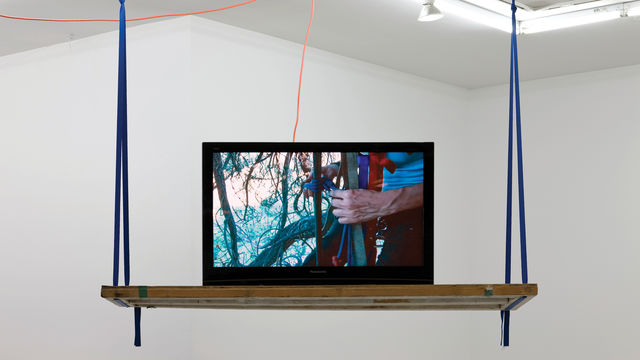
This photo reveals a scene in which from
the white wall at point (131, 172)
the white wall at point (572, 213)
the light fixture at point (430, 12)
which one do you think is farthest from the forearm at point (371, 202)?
the white wall at point (572, 213)

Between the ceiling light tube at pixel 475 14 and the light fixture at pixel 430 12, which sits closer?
the light fixture at pixel 430 12

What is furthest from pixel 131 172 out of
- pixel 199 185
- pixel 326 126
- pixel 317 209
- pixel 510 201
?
pixel 510 201

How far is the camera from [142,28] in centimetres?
406

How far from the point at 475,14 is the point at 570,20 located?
0.55m

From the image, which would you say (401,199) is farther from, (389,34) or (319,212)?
(389,34)

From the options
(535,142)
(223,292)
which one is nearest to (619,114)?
(535,142)

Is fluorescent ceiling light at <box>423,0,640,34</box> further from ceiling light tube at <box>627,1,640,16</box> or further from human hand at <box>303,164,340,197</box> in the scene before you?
human hand at <box>303,164,340,197</box>

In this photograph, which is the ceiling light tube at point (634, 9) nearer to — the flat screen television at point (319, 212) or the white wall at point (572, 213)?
the white wall at point (572, 213)

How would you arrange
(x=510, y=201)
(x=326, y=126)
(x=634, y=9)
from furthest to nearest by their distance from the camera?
(x=326, y=126) < (x=634, y=9) < (x=510, y=201)

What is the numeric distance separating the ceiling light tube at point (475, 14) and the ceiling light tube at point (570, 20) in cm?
12

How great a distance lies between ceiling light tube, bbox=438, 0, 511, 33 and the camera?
377 centimetres

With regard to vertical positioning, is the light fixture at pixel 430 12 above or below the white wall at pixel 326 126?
above

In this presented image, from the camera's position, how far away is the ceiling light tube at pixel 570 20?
385cm

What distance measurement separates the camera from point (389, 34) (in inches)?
171
